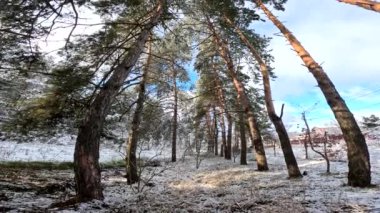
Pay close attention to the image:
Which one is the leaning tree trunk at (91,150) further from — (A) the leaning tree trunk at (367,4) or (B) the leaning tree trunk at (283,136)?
(B) the leaning tree trunk at (283,136)

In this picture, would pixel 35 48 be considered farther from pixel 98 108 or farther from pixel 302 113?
pixel 302 113

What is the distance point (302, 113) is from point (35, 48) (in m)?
15.5

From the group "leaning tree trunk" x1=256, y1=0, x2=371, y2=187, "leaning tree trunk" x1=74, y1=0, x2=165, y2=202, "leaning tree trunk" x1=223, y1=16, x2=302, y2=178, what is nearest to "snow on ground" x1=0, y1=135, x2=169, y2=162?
"leaning tree trunk" x1=223, y1=16, x2=302, y2=178

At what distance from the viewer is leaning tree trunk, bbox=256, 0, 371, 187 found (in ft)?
31.7

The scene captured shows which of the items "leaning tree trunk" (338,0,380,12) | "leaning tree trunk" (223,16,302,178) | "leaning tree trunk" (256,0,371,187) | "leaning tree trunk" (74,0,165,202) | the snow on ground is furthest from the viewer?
the snow on ground

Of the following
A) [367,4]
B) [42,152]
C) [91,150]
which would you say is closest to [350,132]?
[367,4]

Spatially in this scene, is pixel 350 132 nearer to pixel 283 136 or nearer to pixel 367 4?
pixel 367 4

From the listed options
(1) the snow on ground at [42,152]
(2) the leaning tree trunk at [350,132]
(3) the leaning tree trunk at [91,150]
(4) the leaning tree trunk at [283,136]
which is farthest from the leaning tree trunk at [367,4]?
(1) the snow on ground at [42,152]

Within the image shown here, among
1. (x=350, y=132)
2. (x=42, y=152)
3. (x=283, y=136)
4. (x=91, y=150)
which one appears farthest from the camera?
(x=42, y=152)

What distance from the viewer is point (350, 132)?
9.98 m

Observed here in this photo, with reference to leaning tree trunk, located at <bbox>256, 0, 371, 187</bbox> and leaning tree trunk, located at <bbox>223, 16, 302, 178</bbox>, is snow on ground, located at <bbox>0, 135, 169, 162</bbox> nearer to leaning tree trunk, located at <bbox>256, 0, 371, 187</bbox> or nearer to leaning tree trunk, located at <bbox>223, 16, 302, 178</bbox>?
leaning tree trunk, located at <bbox>223, 16, 302, 178</bbox>

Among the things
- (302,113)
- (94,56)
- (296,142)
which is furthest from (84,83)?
(296,142)

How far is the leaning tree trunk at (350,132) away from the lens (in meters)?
9.67

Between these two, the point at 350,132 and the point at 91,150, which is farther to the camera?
the point at 350,132
